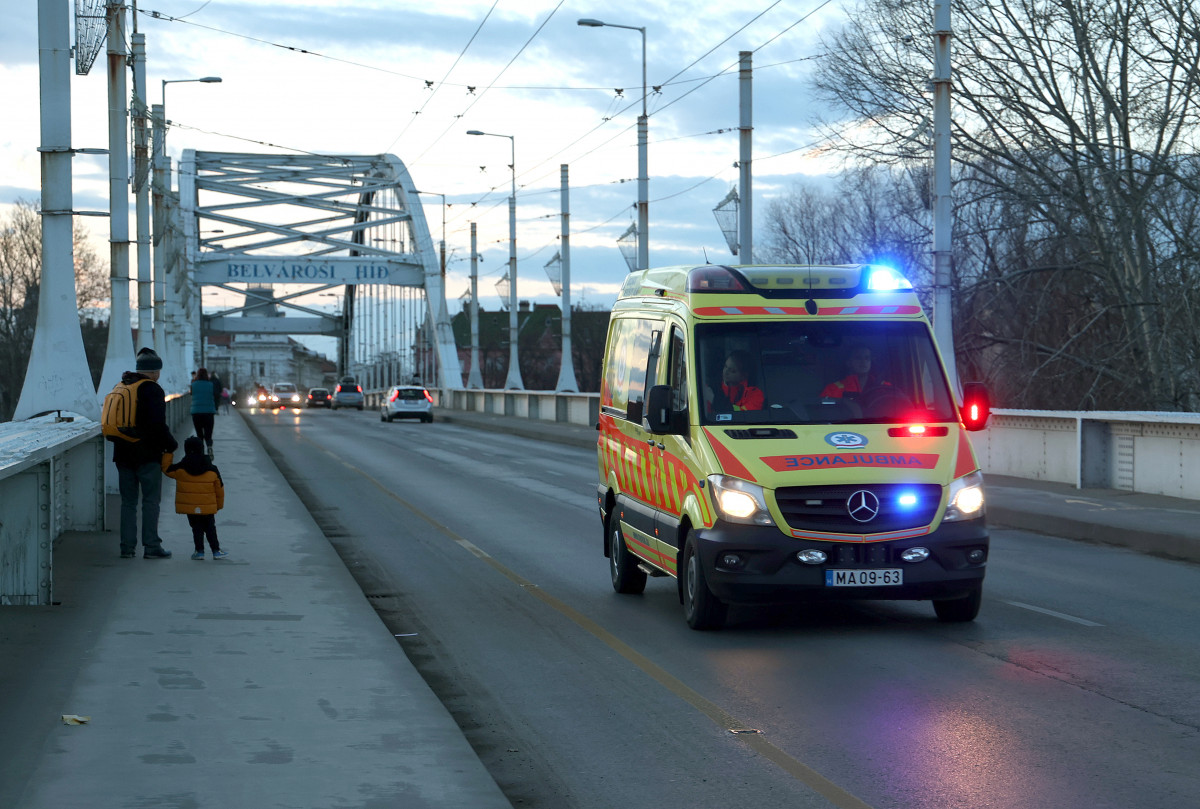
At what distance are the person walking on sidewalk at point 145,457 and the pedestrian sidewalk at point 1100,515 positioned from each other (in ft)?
29.8

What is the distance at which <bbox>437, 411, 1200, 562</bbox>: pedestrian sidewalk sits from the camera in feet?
44.5

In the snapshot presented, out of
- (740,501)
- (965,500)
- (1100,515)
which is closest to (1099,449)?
(1100,515)

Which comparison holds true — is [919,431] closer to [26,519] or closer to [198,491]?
[26,519]

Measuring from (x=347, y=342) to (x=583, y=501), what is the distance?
127 metres

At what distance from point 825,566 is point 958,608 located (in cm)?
127

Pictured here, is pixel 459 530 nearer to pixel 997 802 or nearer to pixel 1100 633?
pixel 1100 633

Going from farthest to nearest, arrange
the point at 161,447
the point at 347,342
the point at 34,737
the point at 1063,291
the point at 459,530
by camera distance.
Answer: the point at 347,342 < the point at 1063,291 < the point at 459,530 < the point at 161,447 < the point at 34,737

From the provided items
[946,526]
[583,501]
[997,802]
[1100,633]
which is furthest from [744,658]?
[583,501]

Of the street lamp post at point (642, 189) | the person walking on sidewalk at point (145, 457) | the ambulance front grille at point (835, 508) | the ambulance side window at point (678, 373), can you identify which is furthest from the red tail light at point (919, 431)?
the street lamp post at point (642, 189)

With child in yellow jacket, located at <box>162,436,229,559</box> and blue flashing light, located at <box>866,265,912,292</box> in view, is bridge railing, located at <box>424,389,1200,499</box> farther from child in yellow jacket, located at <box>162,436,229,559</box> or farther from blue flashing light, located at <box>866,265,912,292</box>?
child in yellow jacket, located at <box>162,436,229,559</box>

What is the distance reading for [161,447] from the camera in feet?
39.6

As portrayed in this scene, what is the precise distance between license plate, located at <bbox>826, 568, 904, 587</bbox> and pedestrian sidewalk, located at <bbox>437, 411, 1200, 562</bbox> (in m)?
5.62

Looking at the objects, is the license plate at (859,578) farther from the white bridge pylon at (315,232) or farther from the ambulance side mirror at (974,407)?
the white bridge pylon at (315,232)

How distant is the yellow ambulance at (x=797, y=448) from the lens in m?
8.53
